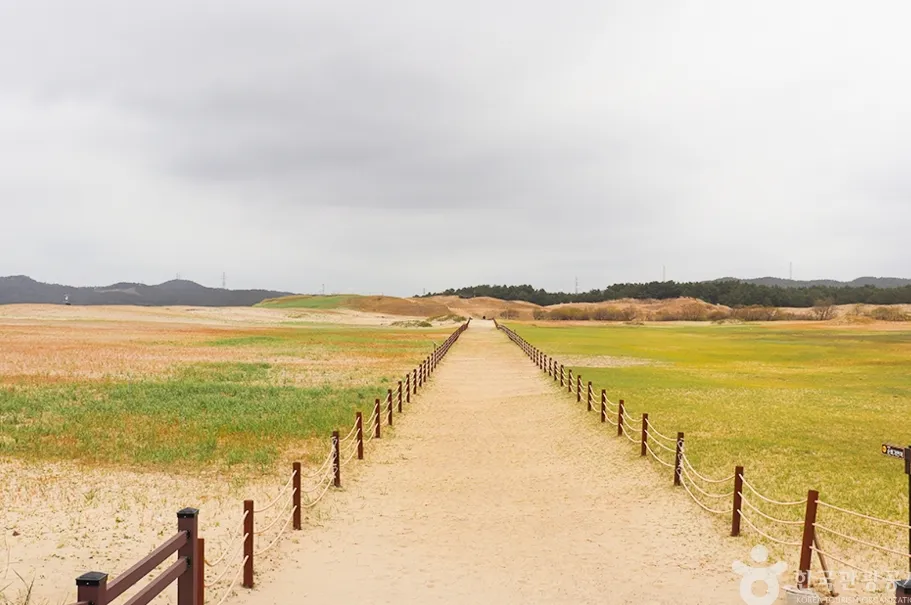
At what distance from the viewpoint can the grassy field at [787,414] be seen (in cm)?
1288

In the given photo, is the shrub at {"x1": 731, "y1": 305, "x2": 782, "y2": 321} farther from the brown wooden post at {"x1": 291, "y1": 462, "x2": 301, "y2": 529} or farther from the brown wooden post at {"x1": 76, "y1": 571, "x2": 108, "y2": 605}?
the brown wooden post at {"x1": 76, "y1": 571, "x2": 108, "y2": 605}

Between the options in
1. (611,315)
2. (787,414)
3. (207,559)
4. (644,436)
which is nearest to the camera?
(207,559)

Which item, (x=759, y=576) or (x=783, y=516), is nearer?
(x=759, y=576)

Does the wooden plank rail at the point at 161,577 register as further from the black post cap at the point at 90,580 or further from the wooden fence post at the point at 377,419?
the wooden fence post at the point at 377,419

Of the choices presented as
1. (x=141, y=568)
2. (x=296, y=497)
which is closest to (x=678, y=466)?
(x=296, y=497)

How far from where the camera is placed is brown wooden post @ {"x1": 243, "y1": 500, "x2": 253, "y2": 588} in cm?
789

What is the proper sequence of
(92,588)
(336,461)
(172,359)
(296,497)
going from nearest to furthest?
(92,588) < (296,497) < (336,461) < (172,359)

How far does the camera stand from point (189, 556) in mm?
6266

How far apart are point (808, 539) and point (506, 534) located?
4192 mm

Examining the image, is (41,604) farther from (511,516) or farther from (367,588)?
(511,516)

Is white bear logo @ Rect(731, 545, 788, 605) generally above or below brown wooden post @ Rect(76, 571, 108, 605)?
below

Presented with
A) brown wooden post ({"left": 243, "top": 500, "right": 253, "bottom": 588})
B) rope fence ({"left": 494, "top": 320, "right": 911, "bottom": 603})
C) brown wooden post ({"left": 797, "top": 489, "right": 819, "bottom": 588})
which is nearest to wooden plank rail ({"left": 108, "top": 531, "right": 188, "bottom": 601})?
brown wooden post ({"left": 243, "top": 500, "right": 253, "bottom": 588})

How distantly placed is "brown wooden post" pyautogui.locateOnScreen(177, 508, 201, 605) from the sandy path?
53.4 inches

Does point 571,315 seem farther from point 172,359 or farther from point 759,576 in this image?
point 759,576
